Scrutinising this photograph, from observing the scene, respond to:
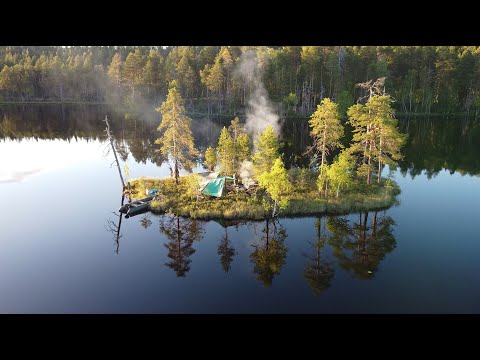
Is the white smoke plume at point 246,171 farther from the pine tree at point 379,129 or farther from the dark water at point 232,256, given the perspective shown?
the pine tree at point 379,129

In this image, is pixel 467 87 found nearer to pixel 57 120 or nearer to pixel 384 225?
pixel 384 225

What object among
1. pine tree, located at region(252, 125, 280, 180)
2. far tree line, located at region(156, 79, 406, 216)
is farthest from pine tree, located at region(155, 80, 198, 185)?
pine tree, located at region(252, 125, 280, 180)

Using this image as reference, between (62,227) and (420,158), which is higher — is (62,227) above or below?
below

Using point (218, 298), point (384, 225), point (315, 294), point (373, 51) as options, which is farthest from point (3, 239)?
point (373, 51)

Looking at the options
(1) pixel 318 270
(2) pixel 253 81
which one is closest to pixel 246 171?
(1) pixel 318 270

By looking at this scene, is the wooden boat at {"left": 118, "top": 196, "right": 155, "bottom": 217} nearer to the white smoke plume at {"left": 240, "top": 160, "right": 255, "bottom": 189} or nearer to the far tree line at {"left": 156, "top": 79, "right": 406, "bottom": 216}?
the far tree line at {"left": 156, "top": 79, "right": 406, "bottom": 216}

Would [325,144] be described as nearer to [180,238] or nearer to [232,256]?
[232,256]
